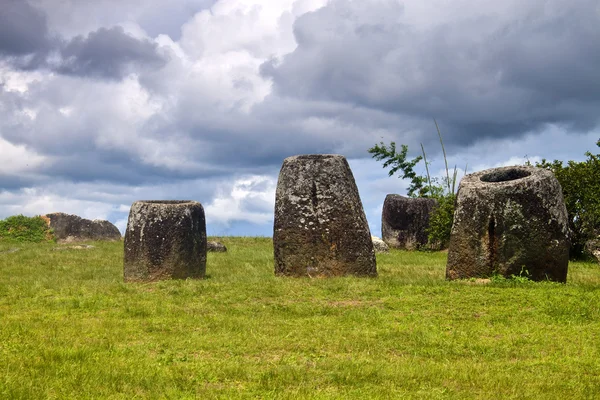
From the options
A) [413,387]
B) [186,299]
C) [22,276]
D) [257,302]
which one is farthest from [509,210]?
[22,276]

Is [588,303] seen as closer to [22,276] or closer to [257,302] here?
[257,302]

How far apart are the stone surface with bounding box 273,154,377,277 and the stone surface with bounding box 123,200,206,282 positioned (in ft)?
7.45

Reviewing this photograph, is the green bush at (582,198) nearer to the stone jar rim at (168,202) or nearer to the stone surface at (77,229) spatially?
the stone jar rim at (168,202)

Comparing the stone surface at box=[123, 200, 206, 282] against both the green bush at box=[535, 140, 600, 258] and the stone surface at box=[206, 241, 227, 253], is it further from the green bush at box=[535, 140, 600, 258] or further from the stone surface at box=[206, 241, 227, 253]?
the green bush at box=[535, 140, 600, 258]

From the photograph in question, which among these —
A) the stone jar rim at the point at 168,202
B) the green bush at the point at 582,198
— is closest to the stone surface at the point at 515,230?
the stone jar rim at the point at 168,202

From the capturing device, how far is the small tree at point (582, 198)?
27203 millimetres

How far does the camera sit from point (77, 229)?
3806cm

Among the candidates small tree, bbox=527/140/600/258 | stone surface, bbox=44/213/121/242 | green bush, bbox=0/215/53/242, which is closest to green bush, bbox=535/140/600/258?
small tree, bbox=527/140/600/258

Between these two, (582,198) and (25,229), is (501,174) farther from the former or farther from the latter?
(25,229)

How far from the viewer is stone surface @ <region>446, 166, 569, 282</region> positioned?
15.6 metres

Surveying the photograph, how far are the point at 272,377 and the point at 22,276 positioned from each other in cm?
1378

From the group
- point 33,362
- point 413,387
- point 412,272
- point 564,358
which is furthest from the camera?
point 412,272

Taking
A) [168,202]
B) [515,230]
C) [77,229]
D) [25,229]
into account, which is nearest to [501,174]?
[515,230]

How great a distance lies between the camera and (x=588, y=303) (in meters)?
13.0
